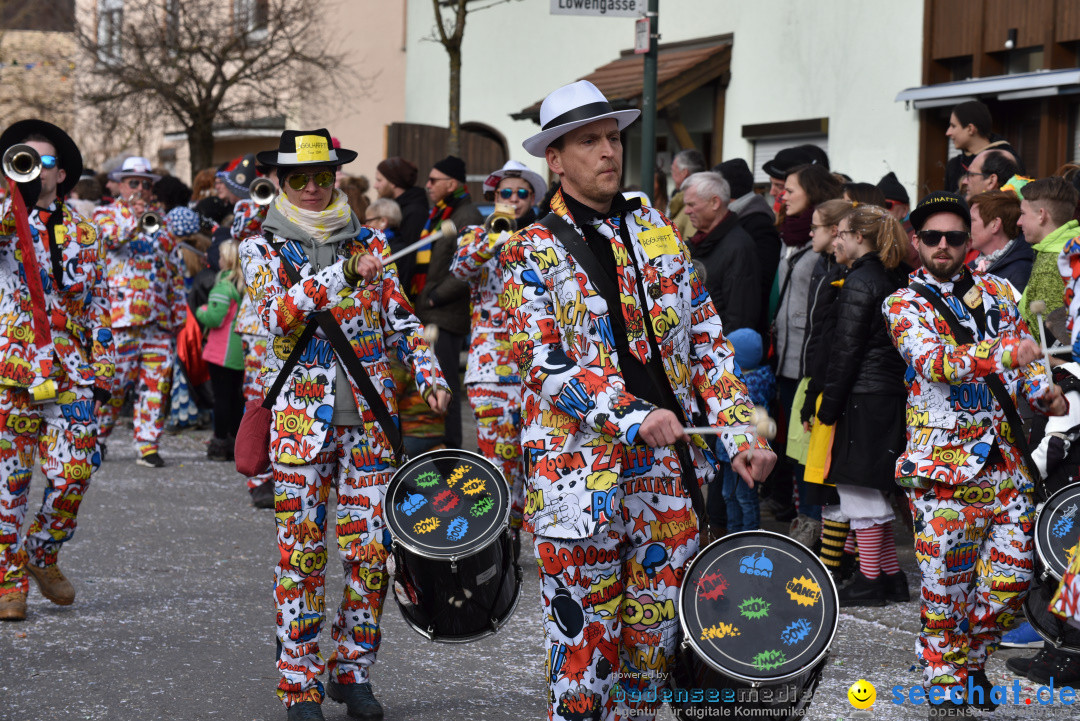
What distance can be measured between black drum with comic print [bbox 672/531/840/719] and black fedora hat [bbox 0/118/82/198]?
423 centimetres

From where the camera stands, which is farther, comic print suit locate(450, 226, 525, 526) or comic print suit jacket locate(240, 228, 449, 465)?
comic print suit locate(450, 226, 525, 526)

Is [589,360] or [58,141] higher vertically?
[58,141]

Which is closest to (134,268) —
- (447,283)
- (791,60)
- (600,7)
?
(447,283)

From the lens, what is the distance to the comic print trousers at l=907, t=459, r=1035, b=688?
5078mm

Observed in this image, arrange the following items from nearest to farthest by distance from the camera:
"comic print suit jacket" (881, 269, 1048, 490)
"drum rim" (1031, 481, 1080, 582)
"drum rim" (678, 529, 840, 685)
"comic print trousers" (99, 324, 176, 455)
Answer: "drum rim" (678, 529, 840, 685)
"drum rim" (1031, 481, 1080, 582)
"comic print suit jacket" (881, 269, 1048, 490)
"comic print trousers" (99, 324, 176, 455)

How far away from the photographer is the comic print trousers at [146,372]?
11.2 m

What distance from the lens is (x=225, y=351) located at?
11352 mm

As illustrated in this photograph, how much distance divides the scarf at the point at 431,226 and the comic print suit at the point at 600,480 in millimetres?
5380

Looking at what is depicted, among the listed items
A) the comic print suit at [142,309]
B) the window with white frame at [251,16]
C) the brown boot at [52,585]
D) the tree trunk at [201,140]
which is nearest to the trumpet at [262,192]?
the brown boot at [52,585]

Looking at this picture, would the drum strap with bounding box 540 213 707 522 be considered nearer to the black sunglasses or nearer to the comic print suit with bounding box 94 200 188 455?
the black sunglasses

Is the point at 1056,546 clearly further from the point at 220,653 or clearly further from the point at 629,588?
the point at 220,653

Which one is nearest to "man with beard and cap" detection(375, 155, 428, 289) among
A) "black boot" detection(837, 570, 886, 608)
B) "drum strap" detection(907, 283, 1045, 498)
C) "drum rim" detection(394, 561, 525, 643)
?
"black boot" detection(837, 570, 886, 608)

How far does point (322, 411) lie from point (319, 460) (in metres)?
0.18

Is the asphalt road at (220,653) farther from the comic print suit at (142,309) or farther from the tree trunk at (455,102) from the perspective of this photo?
the tree trunk at (455,102)
